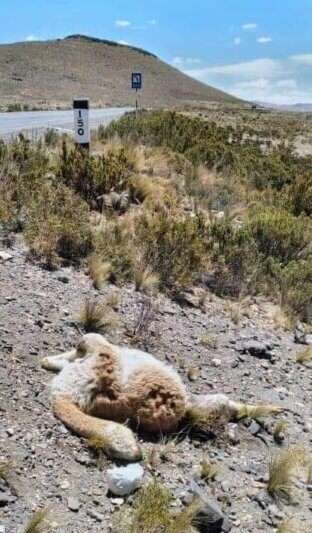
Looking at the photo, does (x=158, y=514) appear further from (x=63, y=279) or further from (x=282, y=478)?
(x=63, y=279)

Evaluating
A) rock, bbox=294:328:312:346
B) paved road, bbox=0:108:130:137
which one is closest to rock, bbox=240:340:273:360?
rock, bbox=294:328:312:346

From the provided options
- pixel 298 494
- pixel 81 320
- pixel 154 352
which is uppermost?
pixel 81 320

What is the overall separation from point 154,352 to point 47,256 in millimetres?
1782

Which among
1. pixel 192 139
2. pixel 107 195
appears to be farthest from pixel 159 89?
Answer: pixel 107 195

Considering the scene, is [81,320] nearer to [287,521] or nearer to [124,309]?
[124,309]

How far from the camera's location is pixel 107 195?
9.12 metres

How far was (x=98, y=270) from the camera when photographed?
6250mm

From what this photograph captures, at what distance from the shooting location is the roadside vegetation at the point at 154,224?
21.9ft

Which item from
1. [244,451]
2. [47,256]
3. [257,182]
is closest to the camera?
[244,451]

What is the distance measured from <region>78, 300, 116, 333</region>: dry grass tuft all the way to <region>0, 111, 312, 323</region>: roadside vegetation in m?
0.89

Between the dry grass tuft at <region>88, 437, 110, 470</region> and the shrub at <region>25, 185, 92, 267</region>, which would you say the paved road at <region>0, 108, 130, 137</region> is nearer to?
the shrub at <region>25, 185, 92, 267</region>

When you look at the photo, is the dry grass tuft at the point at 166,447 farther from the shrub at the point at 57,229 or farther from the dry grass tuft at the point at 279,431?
the shrub at the point at 57,229

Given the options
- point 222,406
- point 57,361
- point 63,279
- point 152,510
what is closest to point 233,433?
point 222,406

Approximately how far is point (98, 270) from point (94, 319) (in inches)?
45.0
